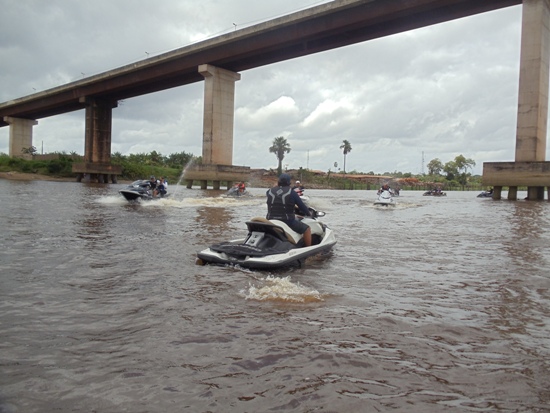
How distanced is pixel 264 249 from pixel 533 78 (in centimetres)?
Result: 2644

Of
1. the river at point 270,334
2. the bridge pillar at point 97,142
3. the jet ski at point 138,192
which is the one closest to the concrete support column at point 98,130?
the bridge pillar at point 97,142

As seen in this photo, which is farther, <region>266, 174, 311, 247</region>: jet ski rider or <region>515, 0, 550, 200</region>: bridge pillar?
<region>515, 0, 550, 200</region>: bridge pillar

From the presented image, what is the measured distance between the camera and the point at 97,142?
5497cm

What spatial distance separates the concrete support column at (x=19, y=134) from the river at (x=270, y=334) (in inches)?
2713

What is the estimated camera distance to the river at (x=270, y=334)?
2.87 m

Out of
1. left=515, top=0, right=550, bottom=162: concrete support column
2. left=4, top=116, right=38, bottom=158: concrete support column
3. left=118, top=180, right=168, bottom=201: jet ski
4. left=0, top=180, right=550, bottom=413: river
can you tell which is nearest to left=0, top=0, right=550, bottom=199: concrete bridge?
left=515, top=0, right=550, bottom=162: concrete support column

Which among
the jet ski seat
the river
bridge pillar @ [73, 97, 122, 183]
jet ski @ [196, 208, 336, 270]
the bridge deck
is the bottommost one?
the river

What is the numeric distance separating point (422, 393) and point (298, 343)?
3.80 ft

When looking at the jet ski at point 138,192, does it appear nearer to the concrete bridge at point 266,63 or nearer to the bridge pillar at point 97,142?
the concrete bridge at point 266,63

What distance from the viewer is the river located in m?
2.87

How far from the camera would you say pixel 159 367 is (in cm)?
325

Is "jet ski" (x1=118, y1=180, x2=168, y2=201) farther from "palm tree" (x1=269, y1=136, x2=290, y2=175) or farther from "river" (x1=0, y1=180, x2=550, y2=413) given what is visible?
"palm tree" (x1=269, y1=136, x2=290, y2=175)

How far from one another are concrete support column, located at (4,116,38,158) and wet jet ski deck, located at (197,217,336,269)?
228 feet

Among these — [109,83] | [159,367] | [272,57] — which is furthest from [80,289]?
[109,83]
